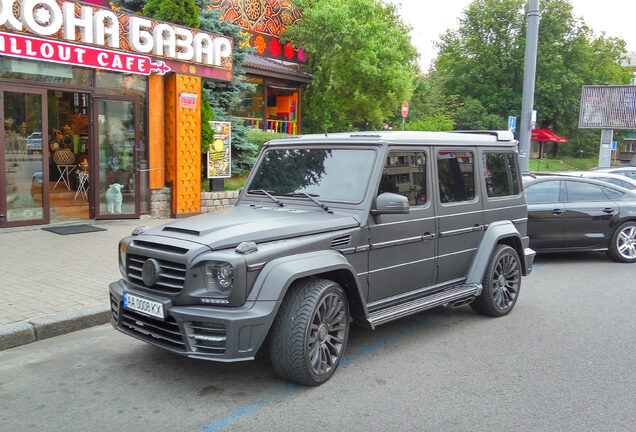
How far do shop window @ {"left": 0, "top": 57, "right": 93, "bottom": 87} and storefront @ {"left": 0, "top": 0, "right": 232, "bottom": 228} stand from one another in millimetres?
18

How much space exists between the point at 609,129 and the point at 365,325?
28.0 metres

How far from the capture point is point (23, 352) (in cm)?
508

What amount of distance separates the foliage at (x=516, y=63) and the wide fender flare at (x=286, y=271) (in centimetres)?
4202

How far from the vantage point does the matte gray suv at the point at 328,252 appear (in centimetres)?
397

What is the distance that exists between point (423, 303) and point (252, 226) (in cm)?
185

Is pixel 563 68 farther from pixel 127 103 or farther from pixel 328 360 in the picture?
pixel 328 360

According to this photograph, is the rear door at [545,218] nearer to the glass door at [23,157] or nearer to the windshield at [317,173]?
the windshield at [317,173]

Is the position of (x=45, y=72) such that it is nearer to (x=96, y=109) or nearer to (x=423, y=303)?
(x=96, y=109)

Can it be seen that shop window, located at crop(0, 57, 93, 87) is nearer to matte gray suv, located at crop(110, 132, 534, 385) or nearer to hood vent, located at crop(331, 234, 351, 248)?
matte gray suv, located at crop(110, 132, 534, 385)

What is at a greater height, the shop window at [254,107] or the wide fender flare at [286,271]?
the shop window at [254,107]

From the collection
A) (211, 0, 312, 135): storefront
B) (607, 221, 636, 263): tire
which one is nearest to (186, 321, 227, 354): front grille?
(607, 221, 636, 263): tire

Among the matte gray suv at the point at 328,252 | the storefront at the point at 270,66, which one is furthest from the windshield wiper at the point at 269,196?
the storefront at the point at 270,66

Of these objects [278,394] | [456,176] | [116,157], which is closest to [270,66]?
[116,157]

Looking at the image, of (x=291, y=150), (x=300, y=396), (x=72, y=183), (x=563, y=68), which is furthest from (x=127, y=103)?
(x=563, y=68)
